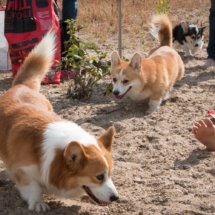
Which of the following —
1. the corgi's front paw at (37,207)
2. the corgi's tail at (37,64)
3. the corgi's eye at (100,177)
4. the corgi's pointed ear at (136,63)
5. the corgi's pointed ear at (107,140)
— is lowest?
the corgi's front paw at (37,207)

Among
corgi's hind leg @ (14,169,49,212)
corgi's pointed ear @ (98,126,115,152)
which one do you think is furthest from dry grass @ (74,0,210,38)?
corgi's hind leg @ (14,169,49,212)

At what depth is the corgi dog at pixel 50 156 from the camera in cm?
172

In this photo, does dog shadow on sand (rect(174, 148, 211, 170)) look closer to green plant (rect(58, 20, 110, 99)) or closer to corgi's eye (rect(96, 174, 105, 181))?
corgi's eye (rect(96, 174, 105, 181))

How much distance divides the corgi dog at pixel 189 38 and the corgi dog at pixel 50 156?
478 cm

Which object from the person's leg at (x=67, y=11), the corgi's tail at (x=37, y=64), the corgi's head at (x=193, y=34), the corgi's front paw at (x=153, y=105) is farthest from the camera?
the corgi's head at (x=193, y=34)

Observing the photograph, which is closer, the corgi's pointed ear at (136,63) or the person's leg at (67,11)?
the corgi's pointed ear at (136,63)

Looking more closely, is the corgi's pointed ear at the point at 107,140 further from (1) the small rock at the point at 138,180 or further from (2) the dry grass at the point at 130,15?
(2) the dry grass at the point at 130,15

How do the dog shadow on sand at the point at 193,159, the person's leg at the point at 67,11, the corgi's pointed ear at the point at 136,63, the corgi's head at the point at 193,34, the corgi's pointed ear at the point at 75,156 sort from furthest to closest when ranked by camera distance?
the corgi's head at the point at 193,34
the person's leg at the point at 67,11
the corgi's pointed ear at the point at 136,63
the dog shadow on sand at the point at 193,159
the corgi's pointed ear at the point at 75,156

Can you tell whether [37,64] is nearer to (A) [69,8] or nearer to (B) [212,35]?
(A) [69,8]

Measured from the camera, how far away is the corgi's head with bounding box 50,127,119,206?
169 centimetres

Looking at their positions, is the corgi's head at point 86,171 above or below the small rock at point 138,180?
above

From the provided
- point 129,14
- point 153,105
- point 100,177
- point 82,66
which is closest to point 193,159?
point 100,177

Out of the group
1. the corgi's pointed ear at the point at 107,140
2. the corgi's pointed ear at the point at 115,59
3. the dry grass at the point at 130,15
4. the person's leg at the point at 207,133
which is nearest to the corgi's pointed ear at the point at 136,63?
the corgi's pointed ear at the point at 115,59

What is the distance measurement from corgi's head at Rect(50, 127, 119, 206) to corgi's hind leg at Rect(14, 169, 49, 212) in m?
0.20
